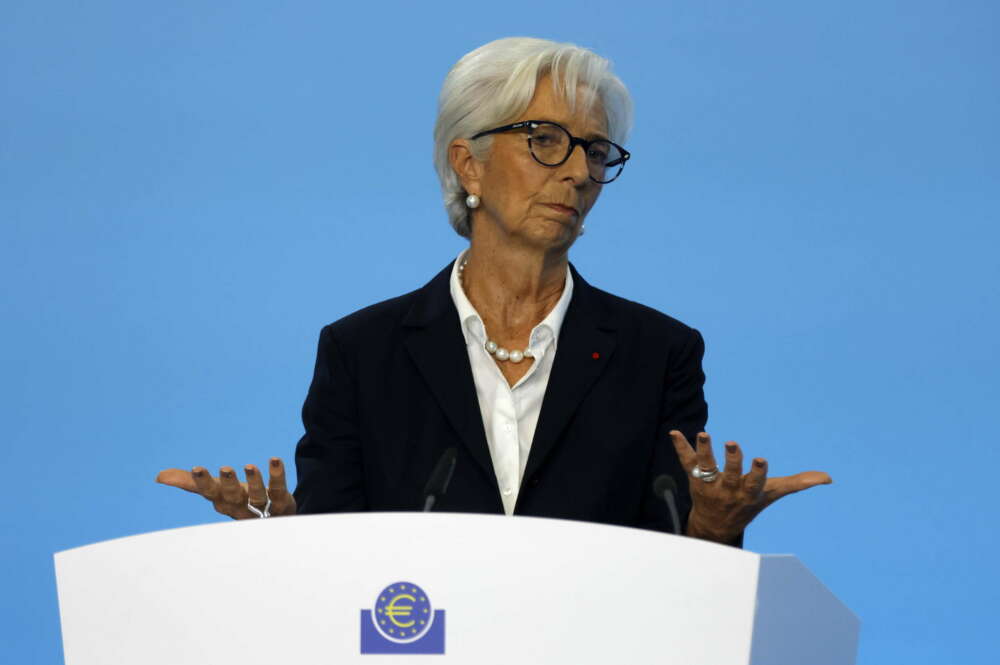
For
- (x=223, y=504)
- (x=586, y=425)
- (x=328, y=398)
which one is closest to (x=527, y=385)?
(x=586, y=425)

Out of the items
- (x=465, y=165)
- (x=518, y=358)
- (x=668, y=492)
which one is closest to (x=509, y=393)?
(x=518, y=358)

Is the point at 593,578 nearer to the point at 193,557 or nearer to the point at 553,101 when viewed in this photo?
the point at 193,557

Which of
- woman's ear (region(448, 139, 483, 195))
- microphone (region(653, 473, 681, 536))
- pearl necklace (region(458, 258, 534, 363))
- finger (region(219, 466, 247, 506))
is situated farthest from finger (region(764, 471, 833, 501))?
woman's ear (region(448, 139, 483, 195))

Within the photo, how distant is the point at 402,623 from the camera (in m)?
1.09

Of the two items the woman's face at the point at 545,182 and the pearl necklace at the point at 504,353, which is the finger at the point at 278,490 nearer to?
the pearl necklace at the point at 504,353

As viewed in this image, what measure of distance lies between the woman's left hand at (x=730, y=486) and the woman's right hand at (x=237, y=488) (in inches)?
18.7

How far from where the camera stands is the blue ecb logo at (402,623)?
1.09 meters

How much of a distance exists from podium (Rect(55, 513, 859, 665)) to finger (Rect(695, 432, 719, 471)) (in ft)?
1.20

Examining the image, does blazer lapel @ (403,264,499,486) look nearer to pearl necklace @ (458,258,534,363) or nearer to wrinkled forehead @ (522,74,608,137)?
pearl necklace @ (458,258,534,363)

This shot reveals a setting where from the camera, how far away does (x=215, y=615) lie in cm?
113

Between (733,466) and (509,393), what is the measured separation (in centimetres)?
53

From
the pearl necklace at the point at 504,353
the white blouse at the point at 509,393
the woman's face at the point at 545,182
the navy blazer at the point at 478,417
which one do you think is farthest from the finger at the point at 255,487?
the woman's face at the point at 545,182

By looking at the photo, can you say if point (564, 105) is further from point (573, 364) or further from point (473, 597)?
point (473, 597)

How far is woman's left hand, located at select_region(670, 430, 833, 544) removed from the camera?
148 centimetres
